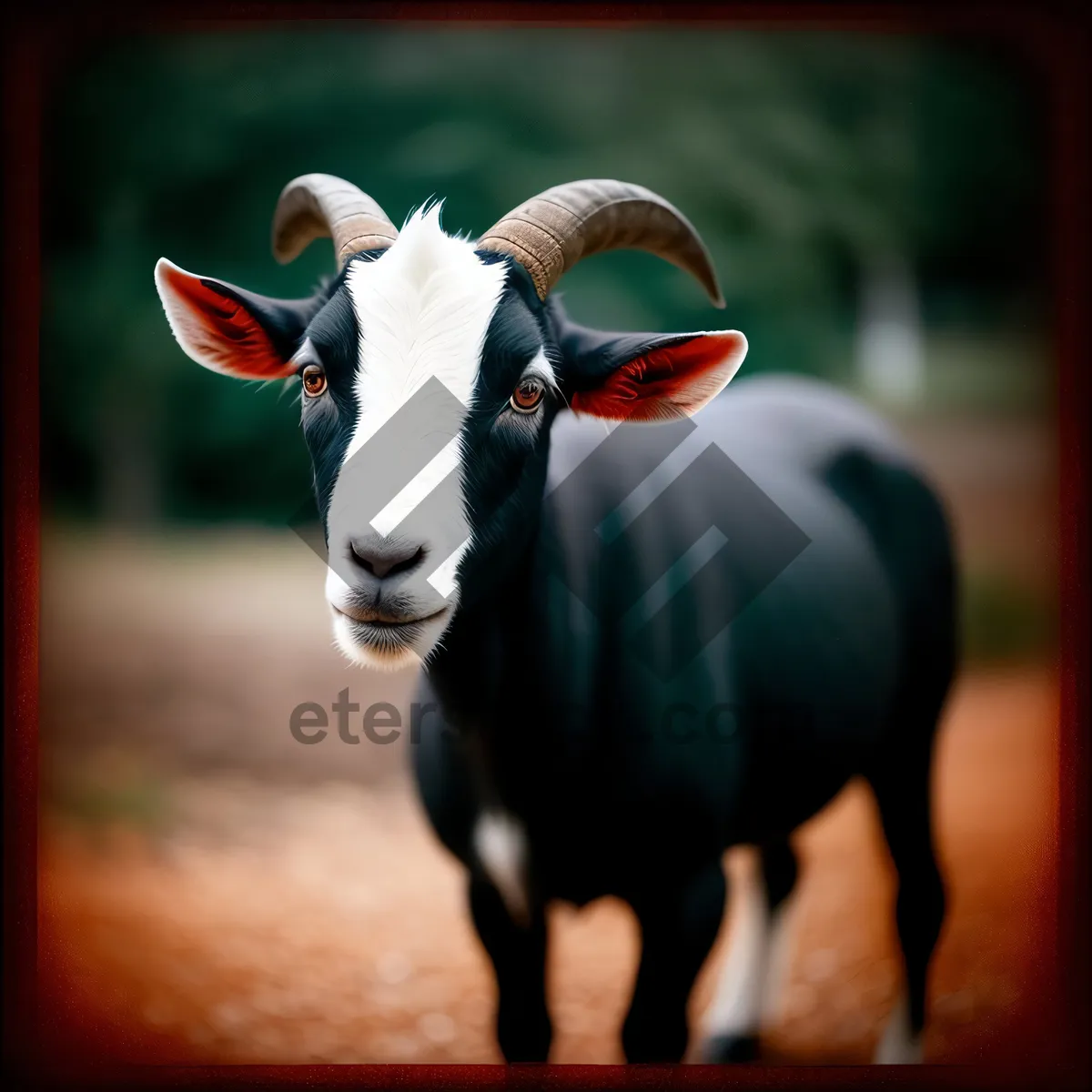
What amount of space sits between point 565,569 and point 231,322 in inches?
42.3

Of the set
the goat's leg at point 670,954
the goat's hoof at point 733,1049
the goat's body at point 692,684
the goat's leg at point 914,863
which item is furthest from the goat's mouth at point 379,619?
the goat's hoof at point 733,1049

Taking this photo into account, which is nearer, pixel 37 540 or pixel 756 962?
pixel 37 540

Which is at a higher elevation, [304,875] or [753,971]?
[753,971]

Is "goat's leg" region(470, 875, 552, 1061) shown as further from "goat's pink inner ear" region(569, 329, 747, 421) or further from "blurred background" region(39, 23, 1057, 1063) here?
"goat's pink inner ear" region(569, 329, 747, 421)

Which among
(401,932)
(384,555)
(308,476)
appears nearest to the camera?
(384,555)

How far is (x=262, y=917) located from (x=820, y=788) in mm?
3295

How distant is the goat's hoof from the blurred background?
13 cm

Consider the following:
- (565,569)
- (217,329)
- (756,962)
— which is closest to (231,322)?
(217,329)

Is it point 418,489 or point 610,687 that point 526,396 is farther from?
point 610,687

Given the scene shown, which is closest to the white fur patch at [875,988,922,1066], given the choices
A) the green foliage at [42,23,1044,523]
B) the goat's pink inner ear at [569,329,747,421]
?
the goat's pink inner ear at [569,329,747,421]

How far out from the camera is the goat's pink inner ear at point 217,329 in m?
2.68

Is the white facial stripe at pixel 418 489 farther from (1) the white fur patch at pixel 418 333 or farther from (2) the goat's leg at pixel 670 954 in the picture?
(2) the goat's leg at pixel 670 954

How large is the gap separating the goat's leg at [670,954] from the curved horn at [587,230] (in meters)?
1.60

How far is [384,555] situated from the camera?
225 centimetres
